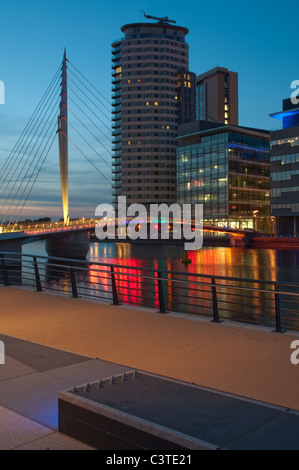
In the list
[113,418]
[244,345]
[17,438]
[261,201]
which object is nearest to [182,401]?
[113,418]

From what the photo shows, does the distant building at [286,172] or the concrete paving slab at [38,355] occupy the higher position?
the distant building at [286,172]

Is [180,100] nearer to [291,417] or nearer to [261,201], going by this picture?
[261,201]

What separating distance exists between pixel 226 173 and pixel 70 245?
50351 mm

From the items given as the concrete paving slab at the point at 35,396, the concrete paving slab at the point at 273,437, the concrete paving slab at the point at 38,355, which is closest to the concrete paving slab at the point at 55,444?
the concrete paving slab at the point at 35,396

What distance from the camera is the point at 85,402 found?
378 cm

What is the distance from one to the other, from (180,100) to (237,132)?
4672 cm

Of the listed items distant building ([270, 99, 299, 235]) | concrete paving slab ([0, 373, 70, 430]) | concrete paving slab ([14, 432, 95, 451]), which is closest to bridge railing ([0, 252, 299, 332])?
concrete paving slab ([0, 373, 70, 430])

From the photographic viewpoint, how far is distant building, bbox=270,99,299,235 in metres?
89.1

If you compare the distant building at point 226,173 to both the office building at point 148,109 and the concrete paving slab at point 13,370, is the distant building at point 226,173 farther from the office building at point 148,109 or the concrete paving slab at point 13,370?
the concrete paving slab at point 13,370

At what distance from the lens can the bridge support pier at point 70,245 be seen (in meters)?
80.2

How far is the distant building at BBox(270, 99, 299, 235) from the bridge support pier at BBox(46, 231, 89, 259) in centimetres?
3737

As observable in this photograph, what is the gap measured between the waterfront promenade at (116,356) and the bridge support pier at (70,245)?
232ft

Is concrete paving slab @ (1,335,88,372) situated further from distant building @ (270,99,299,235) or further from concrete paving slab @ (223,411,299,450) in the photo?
distant building @ (270,99,299,235)

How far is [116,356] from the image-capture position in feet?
21.8
